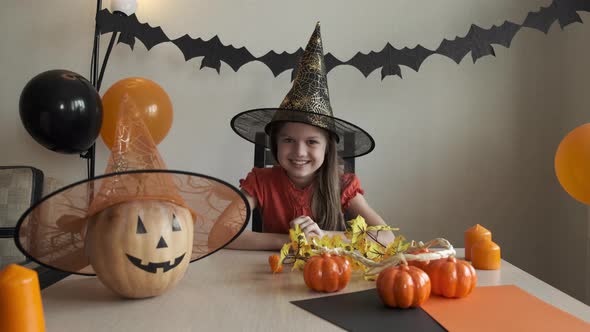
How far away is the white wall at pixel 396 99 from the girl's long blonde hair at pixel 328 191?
2.40 feet

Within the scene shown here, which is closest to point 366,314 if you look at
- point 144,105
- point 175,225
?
point 175,225

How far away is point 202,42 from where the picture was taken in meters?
2.13

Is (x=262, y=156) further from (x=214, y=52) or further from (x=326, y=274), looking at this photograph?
(x=326, y=274)

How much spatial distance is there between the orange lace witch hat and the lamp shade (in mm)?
1488

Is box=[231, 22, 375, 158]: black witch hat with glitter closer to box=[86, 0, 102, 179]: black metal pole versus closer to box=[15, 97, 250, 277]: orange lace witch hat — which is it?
box=[15, 97, 250, 277]: orange lace witch hat

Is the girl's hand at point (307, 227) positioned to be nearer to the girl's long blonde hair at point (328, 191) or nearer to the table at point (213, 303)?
the table at point (213, 303)

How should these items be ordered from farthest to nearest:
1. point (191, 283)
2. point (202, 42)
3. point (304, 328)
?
point (202, 42)
point (191, 283)
point (304, 328)

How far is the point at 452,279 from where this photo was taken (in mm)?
765

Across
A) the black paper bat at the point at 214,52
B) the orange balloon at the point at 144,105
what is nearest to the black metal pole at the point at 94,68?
the orange balloon at the point at 144,105

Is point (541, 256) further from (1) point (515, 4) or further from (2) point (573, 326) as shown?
(2) point (573, 326)

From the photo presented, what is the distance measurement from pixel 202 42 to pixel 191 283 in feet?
4.90

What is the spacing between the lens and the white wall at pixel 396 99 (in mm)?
2230

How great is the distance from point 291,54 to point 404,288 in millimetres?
1653

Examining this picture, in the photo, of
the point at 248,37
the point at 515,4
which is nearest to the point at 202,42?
the point at 248,37
